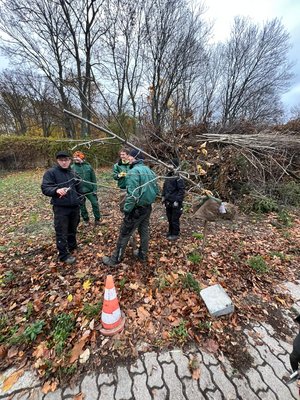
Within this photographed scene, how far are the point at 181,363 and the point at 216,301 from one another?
0.82 m

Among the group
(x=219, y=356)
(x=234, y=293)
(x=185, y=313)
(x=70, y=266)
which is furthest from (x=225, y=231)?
(x=70, y=266)

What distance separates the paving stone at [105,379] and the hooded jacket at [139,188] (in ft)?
5.85

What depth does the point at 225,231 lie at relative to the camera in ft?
15.0

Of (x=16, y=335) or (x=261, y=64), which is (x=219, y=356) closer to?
(x=16, y=335)

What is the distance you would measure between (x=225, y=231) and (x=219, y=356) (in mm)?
2988

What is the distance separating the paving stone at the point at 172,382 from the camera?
65.1 inches

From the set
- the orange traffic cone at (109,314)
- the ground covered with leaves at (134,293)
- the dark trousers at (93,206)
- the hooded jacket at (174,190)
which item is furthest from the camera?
the dark trousers at (93,206)

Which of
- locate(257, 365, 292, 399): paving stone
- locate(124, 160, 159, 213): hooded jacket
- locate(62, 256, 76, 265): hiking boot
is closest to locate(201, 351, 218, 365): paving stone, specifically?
locate(257, 365, 292, 399): paving stone

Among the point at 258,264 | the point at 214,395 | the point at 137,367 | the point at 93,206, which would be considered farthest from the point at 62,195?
the point at 258,264

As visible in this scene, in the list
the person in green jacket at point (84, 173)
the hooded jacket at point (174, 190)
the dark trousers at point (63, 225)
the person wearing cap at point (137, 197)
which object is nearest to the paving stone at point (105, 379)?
the person wearing cap at point (137, 197)

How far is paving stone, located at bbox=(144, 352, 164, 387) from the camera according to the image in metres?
1.74

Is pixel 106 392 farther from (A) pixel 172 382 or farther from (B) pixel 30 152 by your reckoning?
(B) pixel 30 152

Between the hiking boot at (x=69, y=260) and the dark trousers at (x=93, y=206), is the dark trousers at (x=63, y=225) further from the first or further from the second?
the dark trousers at (x=93, y=206)

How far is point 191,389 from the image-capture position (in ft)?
5.53
